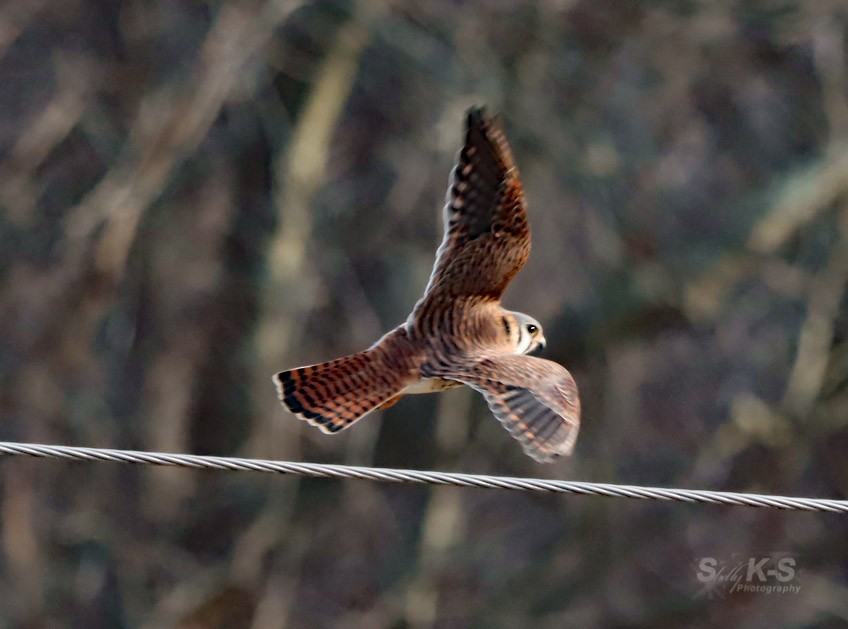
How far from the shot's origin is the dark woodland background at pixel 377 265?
7.80 metres

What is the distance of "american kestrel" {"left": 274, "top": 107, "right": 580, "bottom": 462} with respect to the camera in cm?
354

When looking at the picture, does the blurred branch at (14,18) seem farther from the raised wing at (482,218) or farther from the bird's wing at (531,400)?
the bird's wing at (531,400)

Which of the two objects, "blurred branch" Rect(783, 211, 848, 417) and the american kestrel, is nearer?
the american kestrel

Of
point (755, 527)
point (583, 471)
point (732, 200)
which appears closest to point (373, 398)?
point (583, 471)

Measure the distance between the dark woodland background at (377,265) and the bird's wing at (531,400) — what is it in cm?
399

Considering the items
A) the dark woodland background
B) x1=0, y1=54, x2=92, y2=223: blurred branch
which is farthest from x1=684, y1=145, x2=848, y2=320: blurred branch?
x1=0, y1=54, x2=92, y2=223: blurred branch

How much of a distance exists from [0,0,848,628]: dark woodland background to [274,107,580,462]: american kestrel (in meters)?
3.77

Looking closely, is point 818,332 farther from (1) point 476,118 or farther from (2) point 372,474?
(2) point 372,474

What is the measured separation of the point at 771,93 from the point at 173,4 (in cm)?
331

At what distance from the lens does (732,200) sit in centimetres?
832

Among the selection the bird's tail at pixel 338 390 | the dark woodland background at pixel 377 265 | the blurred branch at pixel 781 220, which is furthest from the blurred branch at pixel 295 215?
the bird's tail at pixel 338 390

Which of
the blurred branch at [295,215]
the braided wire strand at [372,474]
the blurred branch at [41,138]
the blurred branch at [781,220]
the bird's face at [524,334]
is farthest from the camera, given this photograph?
the blurred branch at [41,138]

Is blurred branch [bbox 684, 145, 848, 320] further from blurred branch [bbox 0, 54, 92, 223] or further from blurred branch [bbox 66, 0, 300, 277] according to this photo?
blurred branch [bbox 0, 54, 92, 223]
